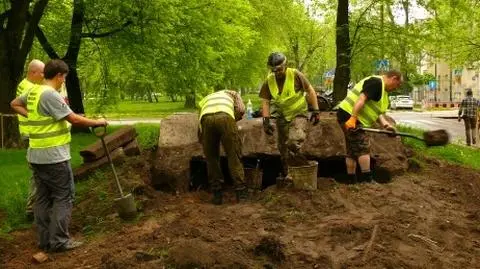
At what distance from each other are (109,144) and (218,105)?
2717 millimetres

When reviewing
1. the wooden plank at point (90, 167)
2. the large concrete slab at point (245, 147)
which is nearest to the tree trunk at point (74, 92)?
the wooden plank at point (90, 167)

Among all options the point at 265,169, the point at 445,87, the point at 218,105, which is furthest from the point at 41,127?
the point at 445,87

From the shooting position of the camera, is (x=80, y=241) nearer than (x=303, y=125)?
Yes

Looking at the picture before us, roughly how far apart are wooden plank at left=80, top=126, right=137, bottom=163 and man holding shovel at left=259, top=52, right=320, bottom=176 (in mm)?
2837

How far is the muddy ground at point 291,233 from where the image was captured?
17.2ft

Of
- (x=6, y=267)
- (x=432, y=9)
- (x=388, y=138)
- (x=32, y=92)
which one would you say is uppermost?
(x=432, y=9)

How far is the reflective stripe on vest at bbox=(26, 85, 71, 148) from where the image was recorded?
6160 mm

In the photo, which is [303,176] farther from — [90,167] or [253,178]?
[90,167]

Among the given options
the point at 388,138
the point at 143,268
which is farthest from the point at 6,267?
the point at 388,138

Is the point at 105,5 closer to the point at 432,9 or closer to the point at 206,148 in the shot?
the point at 432,9

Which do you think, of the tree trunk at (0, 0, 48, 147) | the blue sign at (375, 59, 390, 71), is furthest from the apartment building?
the tree trunk at (0, 0, 48, 147)

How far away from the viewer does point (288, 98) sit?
826 cm

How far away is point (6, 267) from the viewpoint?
5789 mm

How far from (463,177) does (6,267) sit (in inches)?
284
